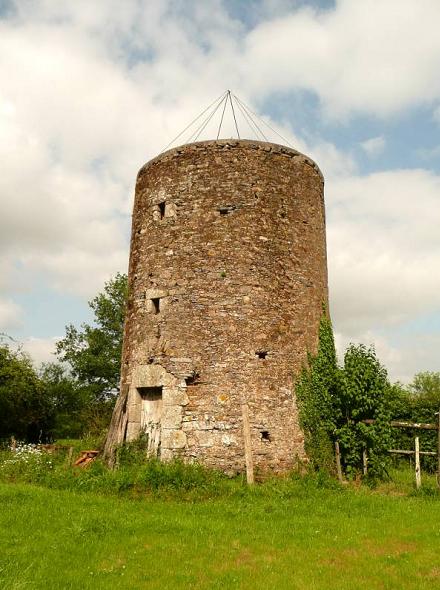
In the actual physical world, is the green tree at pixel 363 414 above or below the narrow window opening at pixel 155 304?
below

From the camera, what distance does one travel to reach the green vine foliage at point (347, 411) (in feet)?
38.7

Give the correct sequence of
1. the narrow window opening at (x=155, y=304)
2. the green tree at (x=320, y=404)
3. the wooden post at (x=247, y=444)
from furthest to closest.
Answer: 1. the narrow window opening at (x=155, y=304)
2. the green tree at (x=320, y=404)
3. the wooden post at (x=247, y=444)

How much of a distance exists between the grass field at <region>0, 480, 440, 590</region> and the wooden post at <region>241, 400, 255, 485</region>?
487 millimetres

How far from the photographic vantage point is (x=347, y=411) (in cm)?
1223

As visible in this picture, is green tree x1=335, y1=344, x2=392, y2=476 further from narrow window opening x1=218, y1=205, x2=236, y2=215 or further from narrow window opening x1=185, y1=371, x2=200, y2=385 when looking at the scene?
narrow window opening x1=218, y1=205, x2=236, y2=215

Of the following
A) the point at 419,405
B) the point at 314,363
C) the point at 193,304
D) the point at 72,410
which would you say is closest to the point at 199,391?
the point at 193,304

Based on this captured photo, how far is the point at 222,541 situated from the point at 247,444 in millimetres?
3570

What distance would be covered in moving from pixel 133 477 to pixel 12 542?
3.50m

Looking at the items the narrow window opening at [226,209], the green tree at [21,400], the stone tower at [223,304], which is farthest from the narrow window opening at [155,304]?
the green tree at [21,400]

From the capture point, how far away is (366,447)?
11828 millimetres

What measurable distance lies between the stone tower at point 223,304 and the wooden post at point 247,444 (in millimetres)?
28

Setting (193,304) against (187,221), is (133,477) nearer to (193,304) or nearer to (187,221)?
(193,304)

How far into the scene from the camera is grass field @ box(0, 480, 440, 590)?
604cm

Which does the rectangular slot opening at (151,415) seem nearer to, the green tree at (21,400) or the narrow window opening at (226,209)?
the narrow window opening at (226,209)
